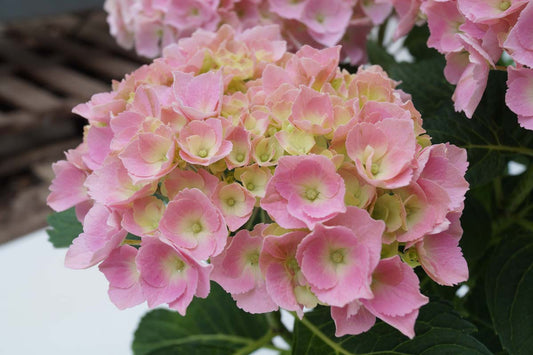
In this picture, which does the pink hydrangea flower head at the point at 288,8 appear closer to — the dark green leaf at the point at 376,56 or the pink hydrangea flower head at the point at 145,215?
the dark green leaf at the point at 376,56

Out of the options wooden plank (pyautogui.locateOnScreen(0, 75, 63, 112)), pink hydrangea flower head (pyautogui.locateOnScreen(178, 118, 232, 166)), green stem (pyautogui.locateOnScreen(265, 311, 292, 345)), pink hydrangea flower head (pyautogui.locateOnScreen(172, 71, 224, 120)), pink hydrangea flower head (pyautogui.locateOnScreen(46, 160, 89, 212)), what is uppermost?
pink hydrangea flower head (pyautogui.locateOnScreen(172, 71, 224, 120))

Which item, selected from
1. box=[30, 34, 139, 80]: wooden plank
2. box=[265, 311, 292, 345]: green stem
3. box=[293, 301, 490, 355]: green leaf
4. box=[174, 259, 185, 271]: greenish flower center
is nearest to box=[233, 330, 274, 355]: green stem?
box=[265, 311, 292, 345]: green stem

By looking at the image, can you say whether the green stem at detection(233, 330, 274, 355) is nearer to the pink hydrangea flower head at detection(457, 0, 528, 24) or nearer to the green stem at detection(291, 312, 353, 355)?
the green stem at detection(291, 312, 353, 355)

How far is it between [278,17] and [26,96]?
52.1 inches

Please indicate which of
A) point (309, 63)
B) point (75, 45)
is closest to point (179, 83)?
point (309, 63)

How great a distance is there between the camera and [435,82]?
47 centimetres

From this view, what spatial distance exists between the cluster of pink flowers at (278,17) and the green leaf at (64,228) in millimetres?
182

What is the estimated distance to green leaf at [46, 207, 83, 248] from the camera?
46 cm

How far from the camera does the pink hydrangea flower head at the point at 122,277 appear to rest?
0.31 meters

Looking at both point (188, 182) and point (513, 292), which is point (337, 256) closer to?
point (188, 182)

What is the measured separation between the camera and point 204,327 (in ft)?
1.92

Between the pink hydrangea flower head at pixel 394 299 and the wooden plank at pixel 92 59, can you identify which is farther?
the wooden plank at pixel 92 59

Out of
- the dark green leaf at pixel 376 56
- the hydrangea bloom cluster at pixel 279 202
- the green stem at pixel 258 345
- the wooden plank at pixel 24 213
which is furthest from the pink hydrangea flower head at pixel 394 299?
the wooden plank at pixel 24 213

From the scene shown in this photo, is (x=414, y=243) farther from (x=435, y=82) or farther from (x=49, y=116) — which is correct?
(x=49, y=116)
